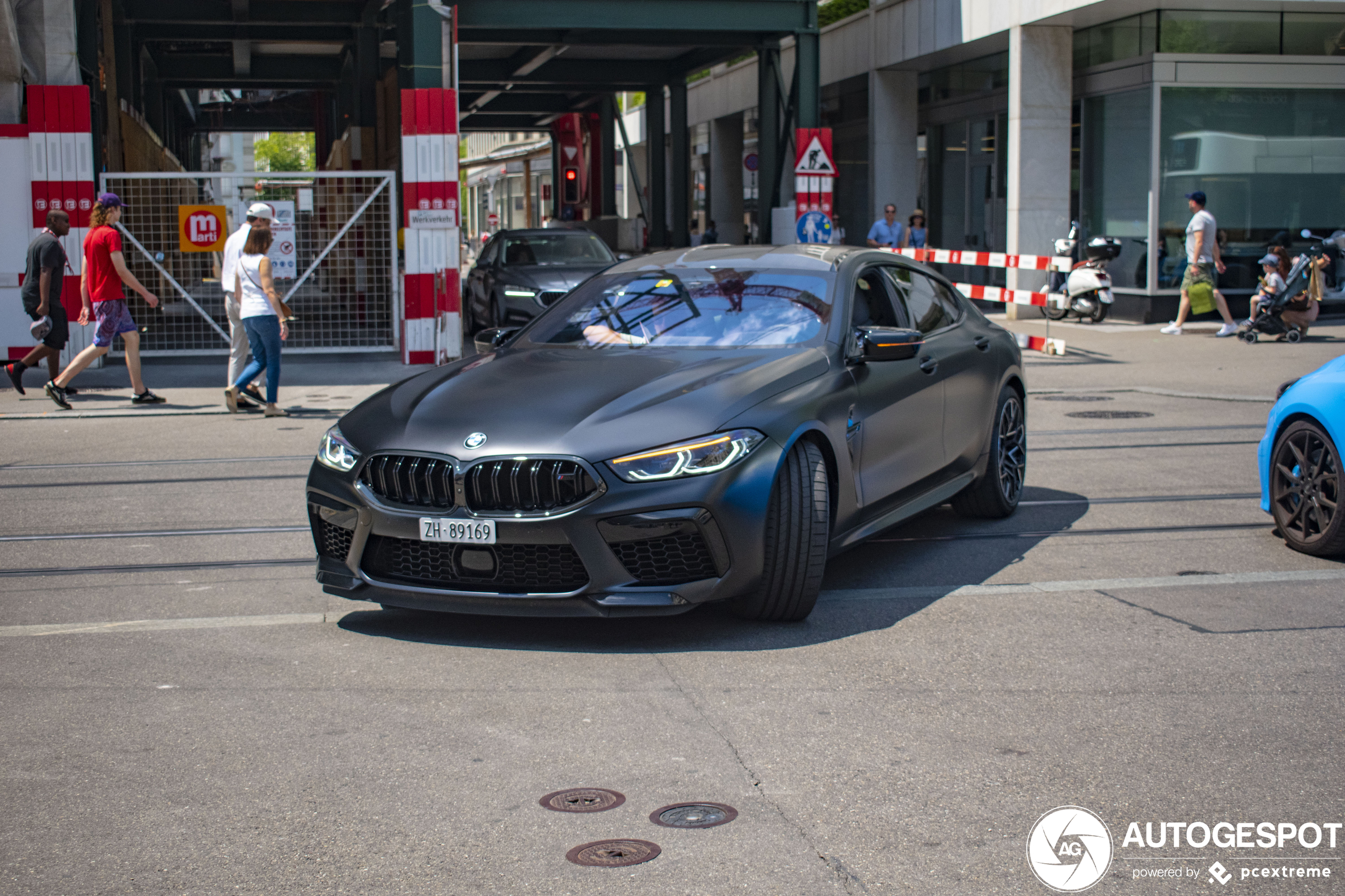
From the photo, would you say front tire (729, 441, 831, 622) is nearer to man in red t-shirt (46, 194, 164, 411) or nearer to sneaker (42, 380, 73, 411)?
man in red t-shirt (46, 194, 164, 411)

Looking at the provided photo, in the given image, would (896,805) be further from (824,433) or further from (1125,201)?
(1125,201)

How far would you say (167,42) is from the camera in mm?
33375

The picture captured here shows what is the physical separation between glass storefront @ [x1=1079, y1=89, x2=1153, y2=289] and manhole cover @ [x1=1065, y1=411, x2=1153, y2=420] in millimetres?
10436

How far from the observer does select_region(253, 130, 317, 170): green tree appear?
99.9 metres

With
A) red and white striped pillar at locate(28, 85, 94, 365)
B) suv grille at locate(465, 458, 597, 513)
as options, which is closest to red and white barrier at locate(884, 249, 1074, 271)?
red and white striped pillar at locate(28, 85, 94, 365)

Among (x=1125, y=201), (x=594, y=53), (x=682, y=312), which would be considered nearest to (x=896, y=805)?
(x=682, y=312)

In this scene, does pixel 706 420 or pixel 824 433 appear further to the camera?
pixel 824 433

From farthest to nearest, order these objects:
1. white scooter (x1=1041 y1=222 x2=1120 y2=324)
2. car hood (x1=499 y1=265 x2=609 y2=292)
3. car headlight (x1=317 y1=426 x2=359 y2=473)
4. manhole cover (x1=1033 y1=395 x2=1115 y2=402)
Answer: white scooter (x1=1041 y1=222 x2=1120 y2=324)
car hood (x1=499 y1=265 x2=609 y2=292)
manhole cover (x1=1033 y1=395 x2=1115 y2=402)
car headlight (x1=317 y1=426 x2=359 y2=473)

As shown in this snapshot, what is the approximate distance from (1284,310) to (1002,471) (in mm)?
12181

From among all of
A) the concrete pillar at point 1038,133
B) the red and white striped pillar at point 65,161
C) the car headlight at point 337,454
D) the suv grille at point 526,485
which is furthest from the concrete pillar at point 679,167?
the suv grille at point 526,485

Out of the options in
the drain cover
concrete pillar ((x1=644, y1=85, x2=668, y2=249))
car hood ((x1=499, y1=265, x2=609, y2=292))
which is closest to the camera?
the drain cover

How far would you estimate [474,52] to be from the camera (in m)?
33.5

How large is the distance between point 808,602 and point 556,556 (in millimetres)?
1037

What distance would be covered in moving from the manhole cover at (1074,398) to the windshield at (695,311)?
24.5ft
